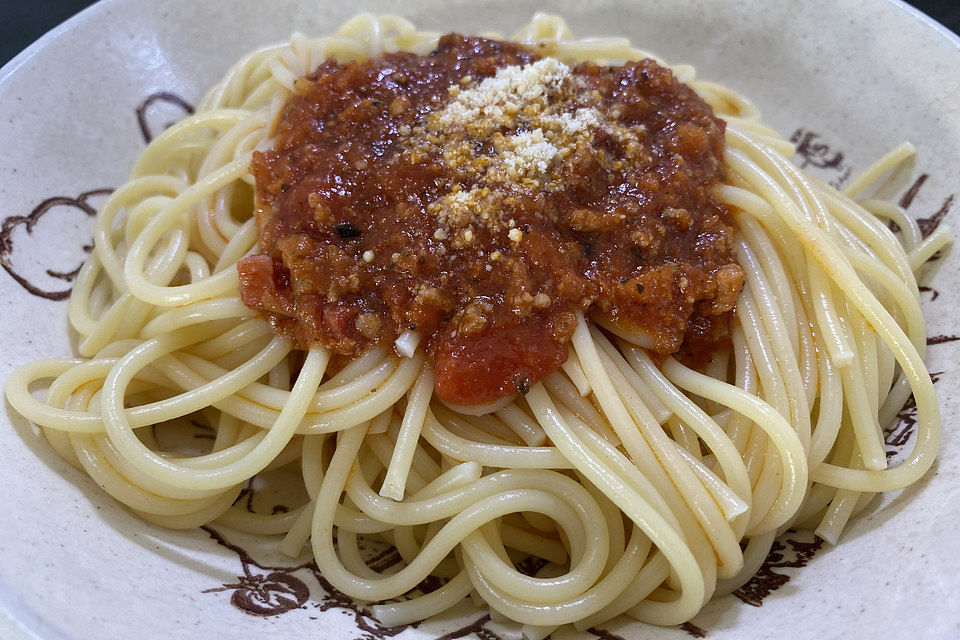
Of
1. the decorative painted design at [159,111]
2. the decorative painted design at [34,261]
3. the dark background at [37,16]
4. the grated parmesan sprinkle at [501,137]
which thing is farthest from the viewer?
the dark background at [37,16]

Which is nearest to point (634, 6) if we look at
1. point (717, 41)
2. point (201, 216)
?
point (717, 41)

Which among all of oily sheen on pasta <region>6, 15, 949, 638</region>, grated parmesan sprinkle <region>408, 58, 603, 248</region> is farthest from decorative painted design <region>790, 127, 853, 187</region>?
grated parmesan sprinkle <region>408, 58, 603, 248</region>

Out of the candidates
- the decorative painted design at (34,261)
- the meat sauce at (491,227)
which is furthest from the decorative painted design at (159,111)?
the meat sauce at (491,227)

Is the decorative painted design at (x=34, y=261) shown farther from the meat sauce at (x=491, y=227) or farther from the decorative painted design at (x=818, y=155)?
the decorative painted design at (x=818, y=155)

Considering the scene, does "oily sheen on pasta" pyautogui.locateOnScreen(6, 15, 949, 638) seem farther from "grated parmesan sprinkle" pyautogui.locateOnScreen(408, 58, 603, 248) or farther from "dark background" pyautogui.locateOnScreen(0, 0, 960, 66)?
"dark background" pyautogui.locateOnScreen(0, 0, 960, 66)

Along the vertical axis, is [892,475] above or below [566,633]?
above

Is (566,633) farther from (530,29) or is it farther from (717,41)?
(717,41)

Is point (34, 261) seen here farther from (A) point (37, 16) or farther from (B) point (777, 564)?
(B) point (777, 564)

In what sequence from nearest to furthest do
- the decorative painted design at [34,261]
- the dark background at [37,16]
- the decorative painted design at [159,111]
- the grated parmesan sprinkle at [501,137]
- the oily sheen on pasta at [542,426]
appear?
the oily sheen on pasta at [542,426] → the grated parmesan sprinkle at [501,137] → the decorative painted design at [34,261] → the decorative painted design at [159,111] → the dark background at [37,16]
